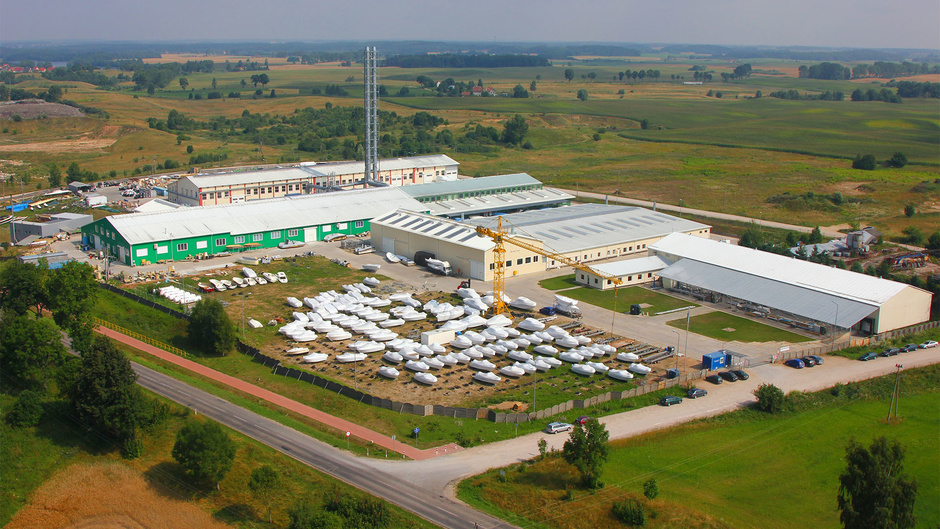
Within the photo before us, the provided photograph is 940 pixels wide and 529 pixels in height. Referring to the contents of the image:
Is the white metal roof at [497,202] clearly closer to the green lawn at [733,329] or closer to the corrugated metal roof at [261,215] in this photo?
the corrugated metal roof at [261,215]

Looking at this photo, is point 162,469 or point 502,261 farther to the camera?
point 502,261

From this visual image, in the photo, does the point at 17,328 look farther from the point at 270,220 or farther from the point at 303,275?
the point at 270,220

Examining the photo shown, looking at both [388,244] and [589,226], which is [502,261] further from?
[589,226]

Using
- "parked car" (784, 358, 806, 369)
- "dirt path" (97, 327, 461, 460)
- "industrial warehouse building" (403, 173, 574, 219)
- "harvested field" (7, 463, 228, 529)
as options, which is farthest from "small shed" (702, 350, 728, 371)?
"industrial warehouse building" (403, 173, 574, 219)

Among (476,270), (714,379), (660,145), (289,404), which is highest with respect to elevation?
(660,145)

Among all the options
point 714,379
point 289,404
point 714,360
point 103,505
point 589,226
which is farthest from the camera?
point 589,226

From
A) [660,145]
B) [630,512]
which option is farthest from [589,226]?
[660,145]

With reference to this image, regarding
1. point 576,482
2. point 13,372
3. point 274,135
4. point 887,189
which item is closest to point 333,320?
point 13,372
